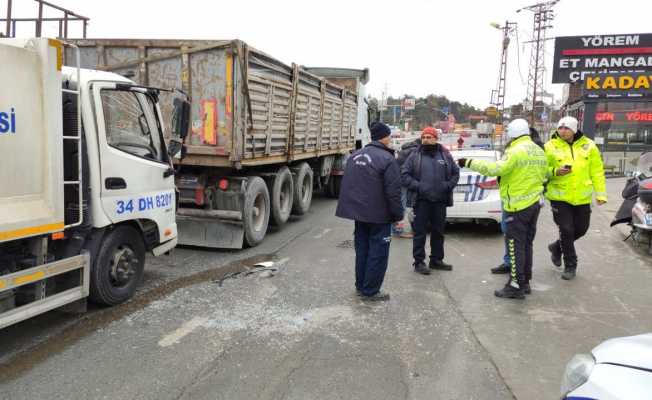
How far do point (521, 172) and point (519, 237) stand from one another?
2.16ft

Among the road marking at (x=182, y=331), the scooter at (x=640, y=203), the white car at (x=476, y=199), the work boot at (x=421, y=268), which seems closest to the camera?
the road marking at (x=182, y=331)

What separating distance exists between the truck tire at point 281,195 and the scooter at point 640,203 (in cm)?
524

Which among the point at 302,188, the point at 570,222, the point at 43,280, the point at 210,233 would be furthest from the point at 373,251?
the point at 302,188

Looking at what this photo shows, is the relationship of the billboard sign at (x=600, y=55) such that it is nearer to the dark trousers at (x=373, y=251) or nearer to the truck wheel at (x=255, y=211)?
the truck wheel at (x=255, y=211)

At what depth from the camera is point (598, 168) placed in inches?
236

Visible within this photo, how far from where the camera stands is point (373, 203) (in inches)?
202

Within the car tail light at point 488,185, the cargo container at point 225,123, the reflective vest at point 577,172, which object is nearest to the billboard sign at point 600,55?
the car tail light at point 488,185

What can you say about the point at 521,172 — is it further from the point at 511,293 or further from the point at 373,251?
the point at 373,251

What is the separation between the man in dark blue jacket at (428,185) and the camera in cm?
638

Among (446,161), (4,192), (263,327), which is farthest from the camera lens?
(446,161)

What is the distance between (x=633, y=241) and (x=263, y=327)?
6612mm

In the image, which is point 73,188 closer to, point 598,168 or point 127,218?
point 127,218

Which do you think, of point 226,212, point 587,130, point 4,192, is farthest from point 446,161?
point 587,130

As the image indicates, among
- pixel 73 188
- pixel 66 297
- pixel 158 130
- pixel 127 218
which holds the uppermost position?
pixel 158 130
